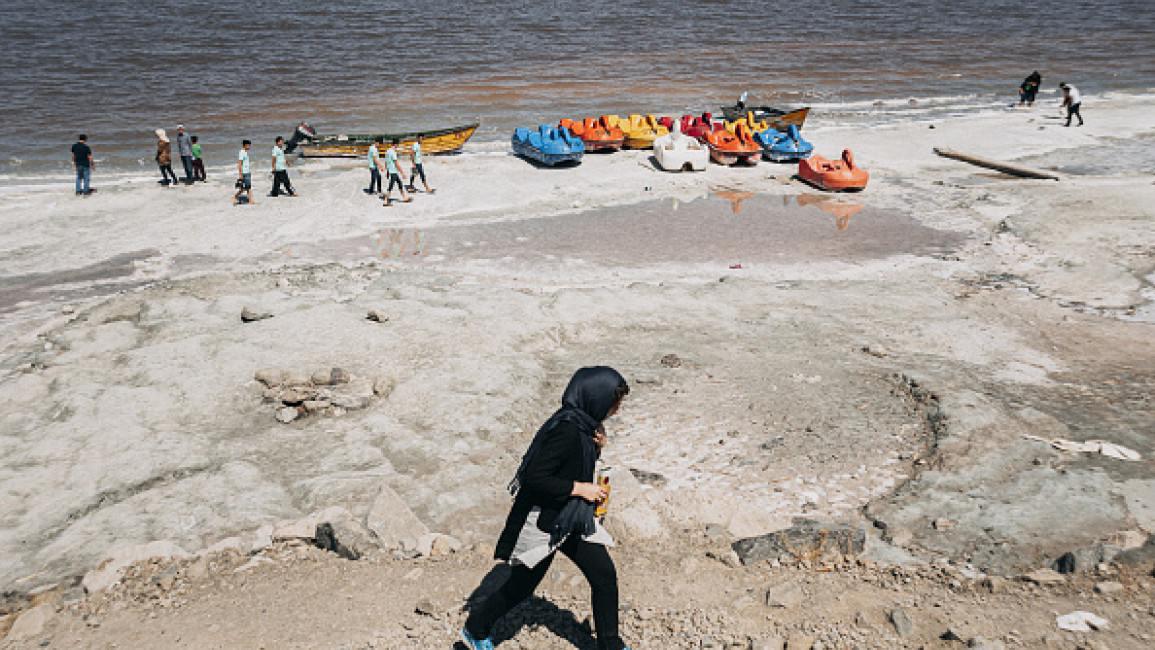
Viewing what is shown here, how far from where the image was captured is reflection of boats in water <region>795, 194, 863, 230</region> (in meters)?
19.4

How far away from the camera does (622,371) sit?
10.3 meters

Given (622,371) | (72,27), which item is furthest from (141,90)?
(622,371)

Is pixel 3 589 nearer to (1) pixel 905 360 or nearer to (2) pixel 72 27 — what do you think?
(1) pixel 905 360

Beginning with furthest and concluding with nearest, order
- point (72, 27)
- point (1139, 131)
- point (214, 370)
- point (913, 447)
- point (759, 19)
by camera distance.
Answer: point (759, 19) → point (72, 27) → point (1139, 131) → point (214, 370) → point (913, 447)

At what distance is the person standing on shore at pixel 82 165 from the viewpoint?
2094 cm

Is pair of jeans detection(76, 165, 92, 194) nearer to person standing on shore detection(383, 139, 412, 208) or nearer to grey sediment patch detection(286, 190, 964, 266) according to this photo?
person standing on shore detection(383, 139, 412, 208)

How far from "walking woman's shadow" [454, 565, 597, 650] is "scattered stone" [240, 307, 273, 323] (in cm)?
697

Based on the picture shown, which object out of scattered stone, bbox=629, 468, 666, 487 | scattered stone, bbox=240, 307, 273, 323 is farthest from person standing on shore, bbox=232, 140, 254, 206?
scattered stone, bbox=629, 468, 666, 487

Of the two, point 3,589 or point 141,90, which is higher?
point 141,90

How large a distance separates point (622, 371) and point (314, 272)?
265 inches

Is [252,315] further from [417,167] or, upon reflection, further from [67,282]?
[417,167]

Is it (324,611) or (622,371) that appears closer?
(324,611)

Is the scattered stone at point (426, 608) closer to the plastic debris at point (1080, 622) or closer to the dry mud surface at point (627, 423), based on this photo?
the dry mud surface at point (627, 423)

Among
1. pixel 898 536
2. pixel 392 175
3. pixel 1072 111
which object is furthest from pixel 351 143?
pixel 1072 111
